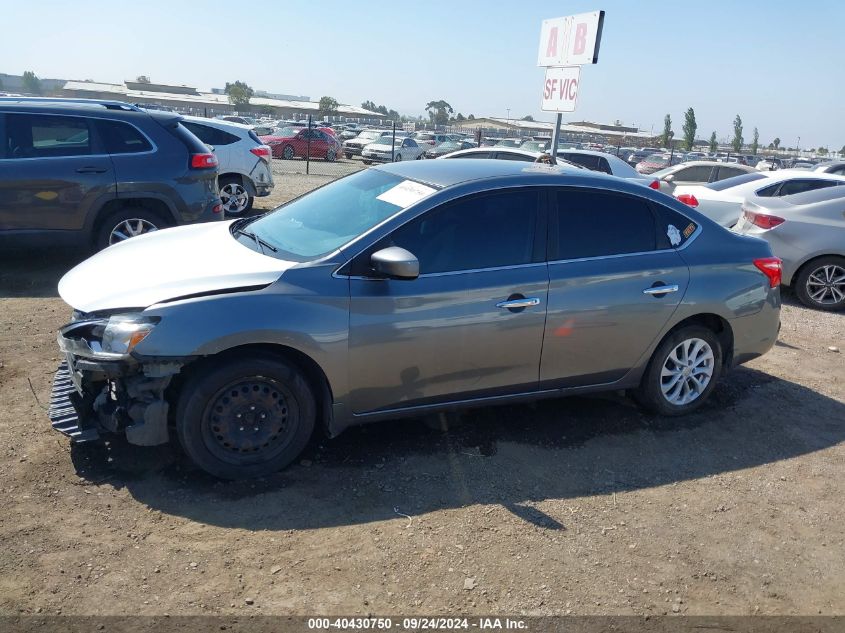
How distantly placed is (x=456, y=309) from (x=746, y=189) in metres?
8.73

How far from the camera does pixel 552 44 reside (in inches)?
369

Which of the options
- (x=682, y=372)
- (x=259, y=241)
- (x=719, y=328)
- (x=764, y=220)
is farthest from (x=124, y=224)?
(x=764, y=220)

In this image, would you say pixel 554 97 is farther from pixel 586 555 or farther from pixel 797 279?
pixel 586 555

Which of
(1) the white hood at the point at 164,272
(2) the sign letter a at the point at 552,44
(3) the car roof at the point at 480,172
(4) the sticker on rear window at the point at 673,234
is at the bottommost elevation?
(1) the white hood at the point at 164,272

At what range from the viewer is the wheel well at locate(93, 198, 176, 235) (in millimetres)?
7738

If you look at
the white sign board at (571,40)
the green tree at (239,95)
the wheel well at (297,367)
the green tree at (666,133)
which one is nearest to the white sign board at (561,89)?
the white sign board at (571,40)

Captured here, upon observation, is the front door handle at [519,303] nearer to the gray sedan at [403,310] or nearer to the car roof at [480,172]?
the gray sedan at [403,310]

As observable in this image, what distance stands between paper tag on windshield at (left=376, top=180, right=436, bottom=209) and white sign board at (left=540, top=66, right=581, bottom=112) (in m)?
5.21

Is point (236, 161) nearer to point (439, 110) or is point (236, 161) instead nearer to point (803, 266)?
A: point (803, 266)

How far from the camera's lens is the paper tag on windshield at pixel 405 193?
4289mm

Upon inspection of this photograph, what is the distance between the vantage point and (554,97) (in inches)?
371

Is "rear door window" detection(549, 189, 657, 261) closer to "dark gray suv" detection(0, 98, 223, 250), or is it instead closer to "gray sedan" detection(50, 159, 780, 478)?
"gray sedan" detection(50, 159, 780, 478)

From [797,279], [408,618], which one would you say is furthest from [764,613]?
[797,279]

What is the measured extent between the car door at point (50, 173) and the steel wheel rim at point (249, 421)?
4.81 m
